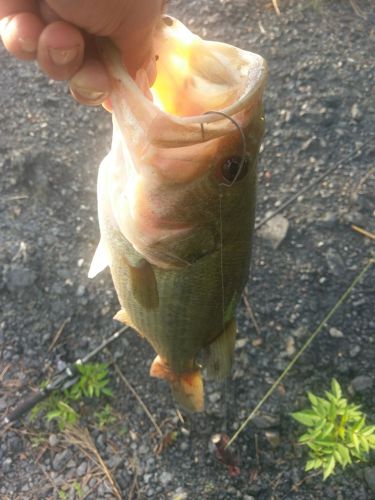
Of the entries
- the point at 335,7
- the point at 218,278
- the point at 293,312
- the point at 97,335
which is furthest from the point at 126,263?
the point at 335,7

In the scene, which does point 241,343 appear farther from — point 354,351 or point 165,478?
point 165,478

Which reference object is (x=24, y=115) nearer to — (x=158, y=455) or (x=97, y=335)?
(x=97, y=335)

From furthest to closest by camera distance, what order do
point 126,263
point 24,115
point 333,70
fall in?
point 333,70, point 24,115, point 126,263

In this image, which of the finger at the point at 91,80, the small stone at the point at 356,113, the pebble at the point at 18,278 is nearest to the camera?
the finger at the point at 91,80

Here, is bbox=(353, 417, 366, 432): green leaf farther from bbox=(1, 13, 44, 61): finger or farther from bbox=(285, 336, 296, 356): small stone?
bbox=(1, 13, 44, 61): finger

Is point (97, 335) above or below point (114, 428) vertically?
above

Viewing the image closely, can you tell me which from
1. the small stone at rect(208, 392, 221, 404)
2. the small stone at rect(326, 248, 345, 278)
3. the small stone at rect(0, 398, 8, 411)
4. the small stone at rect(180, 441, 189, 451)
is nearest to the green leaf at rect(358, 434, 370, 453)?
the small stone at rect(208, 392, 221, 404)

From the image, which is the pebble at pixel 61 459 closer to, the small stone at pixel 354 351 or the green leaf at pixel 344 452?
the green leaf at pixel 344 452

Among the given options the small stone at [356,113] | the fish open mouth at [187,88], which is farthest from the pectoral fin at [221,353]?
the small stone at [356,113]
